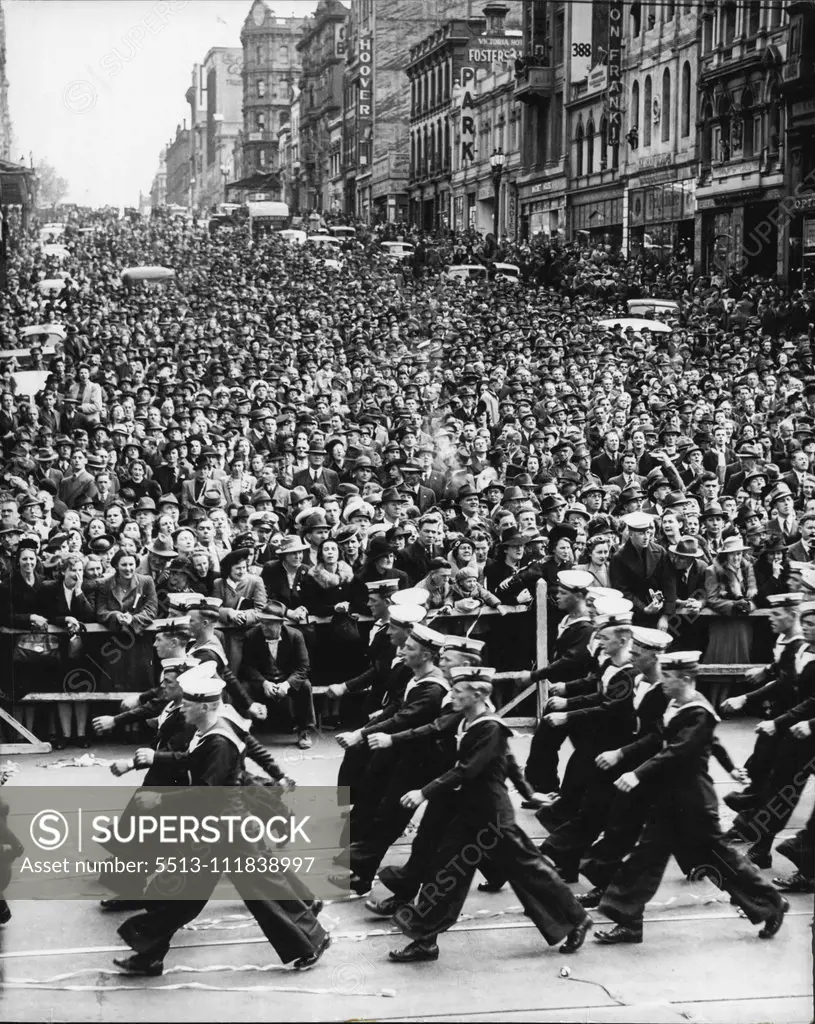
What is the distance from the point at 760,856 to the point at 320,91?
1029 cm

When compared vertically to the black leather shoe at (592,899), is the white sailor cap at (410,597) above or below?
above

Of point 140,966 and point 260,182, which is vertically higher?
point 260,182

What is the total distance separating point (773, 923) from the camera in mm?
7180

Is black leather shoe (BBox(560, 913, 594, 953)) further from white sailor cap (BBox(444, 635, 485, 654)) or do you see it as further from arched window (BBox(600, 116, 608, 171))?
arched window (BBox(600, 116, 608, 171))

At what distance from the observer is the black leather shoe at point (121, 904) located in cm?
748

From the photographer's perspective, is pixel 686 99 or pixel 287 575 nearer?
pixel 287 575

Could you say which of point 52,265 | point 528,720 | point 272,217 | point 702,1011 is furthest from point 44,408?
point 702,1011

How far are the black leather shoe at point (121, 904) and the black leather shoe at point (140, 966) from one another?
666 millimetres

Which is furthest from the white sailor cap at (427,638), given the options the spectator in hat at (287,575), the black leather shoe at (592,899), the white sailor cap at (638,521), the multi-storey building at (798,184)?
the multi-storey building at (798,184)

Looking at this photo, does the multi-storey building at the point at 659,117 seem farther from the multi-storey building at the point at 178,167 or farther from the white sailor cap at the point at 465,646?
the white sailor cap at the point at 465,646

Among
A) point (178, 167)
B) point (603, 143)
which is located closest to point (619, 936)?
point (603, 143)

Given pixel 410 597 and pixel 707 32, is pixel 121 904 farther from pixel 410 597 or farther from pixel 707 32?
pixel 707 32

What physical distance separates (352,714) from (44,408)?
737cm

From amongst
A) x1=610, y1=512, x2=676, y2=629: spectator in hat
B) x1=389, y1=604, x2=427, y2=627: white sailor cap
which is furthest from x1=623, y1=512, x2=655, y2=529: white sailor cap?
x1=389, y1=604, x2=427, y2=627: white sailor cap
